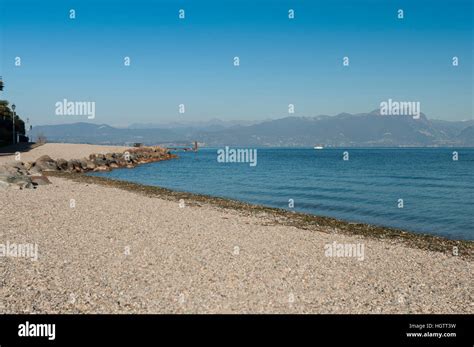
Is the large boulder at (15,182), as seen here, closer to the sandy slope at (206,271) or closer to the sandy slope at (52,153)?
the sandy slope at (206,271)

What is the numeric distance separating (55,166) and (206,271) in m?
49.9

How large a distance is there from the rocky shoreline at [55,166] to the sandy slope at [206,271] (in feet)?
39.2

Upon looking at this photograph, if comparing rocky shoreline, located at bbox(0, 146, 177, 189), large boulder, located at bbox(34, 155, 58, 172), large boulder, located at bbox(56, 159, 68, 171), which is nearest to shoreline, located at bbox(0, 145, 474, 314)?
rocky shoreline, located at bbox(0, 146, 177, 189)

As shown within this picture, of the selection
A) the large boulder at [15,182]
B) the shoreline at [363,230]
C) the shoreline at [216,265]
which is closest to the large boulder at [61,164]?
the large boulder at [15,182]

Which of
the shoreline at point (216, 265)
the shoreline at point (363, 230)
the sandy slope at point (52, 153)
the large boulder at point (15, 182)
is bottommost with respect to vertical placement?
the shoreline at point (363, 230)

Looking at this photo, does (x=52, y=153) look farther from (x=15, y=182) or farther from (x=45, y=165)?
(x=15, y=182)

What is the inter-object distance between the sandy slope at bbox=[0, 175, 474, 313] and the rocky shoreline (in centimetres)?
1196

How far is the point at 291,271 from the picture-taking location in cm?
1349

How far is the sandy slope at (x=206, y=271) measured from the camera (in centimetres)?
1036

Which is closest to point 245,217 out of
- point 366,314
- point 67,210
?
point 67,210

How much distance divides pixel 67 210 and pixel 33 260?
433 inches

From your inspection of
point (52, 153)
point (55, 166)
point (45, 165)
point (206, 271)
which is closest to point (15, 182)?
point (45, 165)
